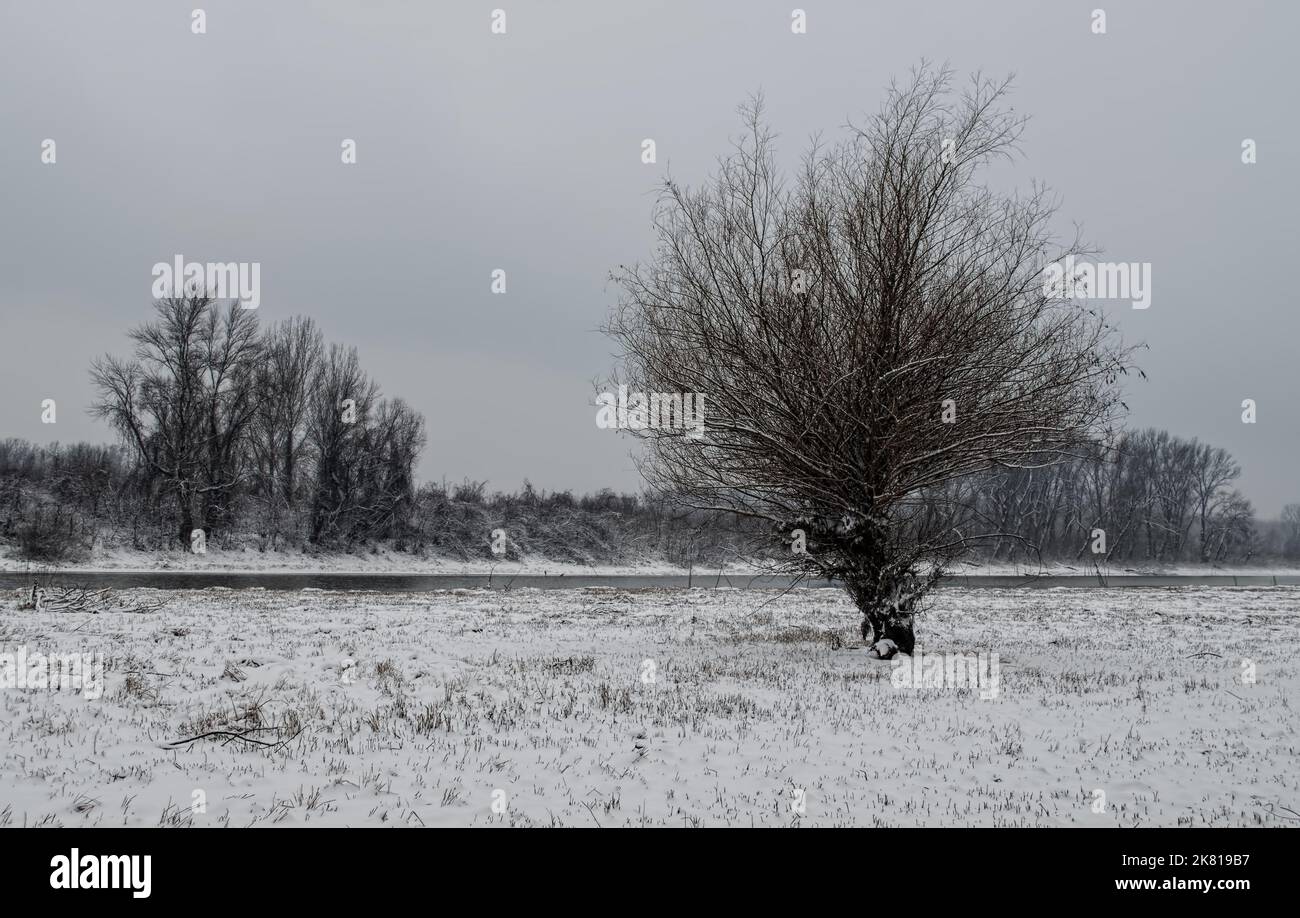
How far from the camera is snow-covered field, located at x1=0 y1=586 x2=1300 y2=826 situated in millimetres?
5289

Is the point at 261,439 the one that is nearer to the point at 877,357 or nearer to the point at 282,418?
the point at 282,418

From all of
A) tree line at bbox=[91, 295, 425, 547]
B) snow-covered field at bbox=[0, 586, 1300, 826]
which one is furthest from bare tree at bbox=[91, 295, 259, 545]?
snow-covered field at bbox=[0, 586, 1300, 826]

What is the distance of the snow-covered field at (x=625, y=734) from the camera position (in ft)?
17.4

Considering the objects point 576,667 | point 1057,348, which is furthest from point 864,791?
point 1057,348

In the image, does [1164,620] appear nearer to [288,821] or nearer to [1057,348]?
[1057,348]

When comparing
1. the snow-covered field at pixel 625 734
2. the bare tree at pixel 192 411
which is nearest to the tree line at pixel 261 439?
the bare tree at pixel 192 411

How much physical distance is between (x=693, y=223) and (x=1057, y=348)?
6.26 meters

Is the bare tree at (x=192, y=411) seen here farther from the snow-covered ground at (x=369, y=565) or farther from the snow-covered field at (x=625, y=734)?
the snow-covered field at (x=625, y=734)
